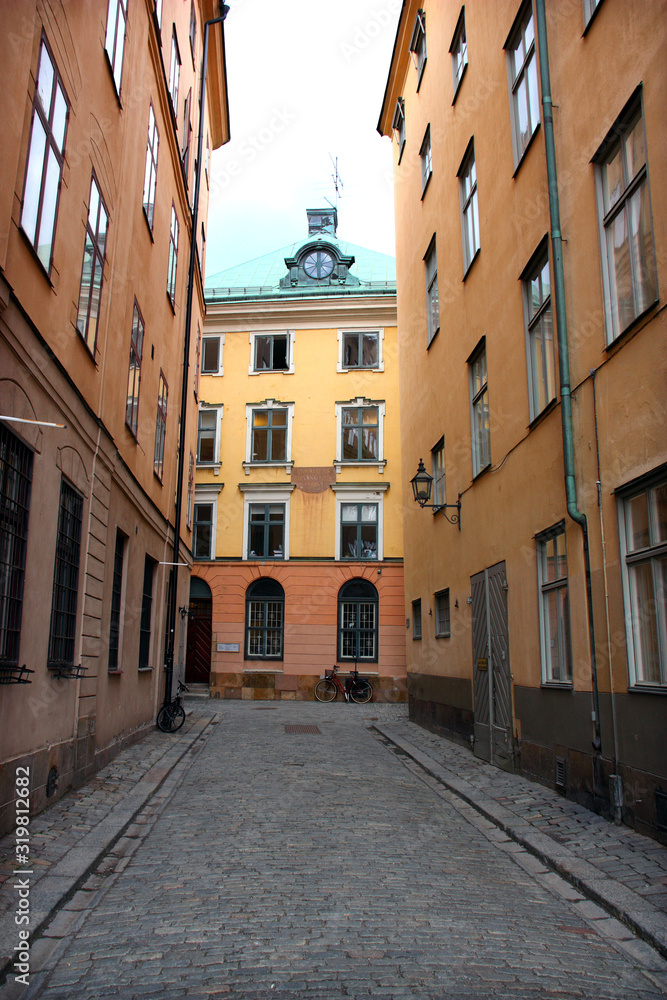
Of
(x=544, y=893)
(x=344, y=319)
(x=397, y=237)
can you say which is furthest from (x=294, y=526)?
(x=544, y=893)

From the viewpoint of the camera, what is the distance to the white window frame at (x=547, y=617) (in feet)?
27.5

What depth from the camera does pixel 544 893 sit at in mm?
5469

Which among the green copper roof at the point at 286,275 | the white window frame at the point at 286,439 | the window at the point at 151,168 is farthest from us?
the green copper roof at the point at 286,275

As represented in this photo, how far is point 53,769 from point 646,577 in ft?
19.1

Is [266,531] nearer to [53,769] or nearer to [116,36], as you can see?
[116,36]

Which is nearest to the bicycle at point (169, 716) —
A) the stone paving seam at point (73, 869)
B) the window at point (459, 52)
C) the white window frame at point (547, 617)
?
the stone paving seam at point (73, 869)

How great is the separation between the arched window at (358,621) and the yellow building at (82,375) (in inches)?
477

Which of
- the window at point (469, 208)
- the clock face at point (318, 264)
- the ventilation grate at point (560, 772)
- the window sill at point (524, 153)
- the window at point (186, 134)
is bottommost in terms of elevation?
the ventilation grate at point (560, 772)

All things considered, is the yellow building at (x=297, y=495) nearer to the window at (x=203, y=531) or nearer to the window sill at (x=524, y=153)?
the window at (x=203, y=531)

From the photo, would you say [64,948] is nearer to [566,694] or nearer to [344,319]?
[566,694]

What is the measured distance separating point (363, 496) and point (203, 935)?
24004mm

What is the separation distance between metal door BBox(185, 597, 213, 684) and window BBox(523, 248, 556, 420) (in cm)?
2050

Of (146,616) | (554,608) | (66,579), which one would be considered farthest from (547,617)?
(146,616)

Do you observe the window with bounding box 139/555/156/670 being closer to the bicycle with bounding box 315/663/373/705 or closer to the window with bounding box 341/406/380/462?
the bicycle with bounding box 315/663/373/705
